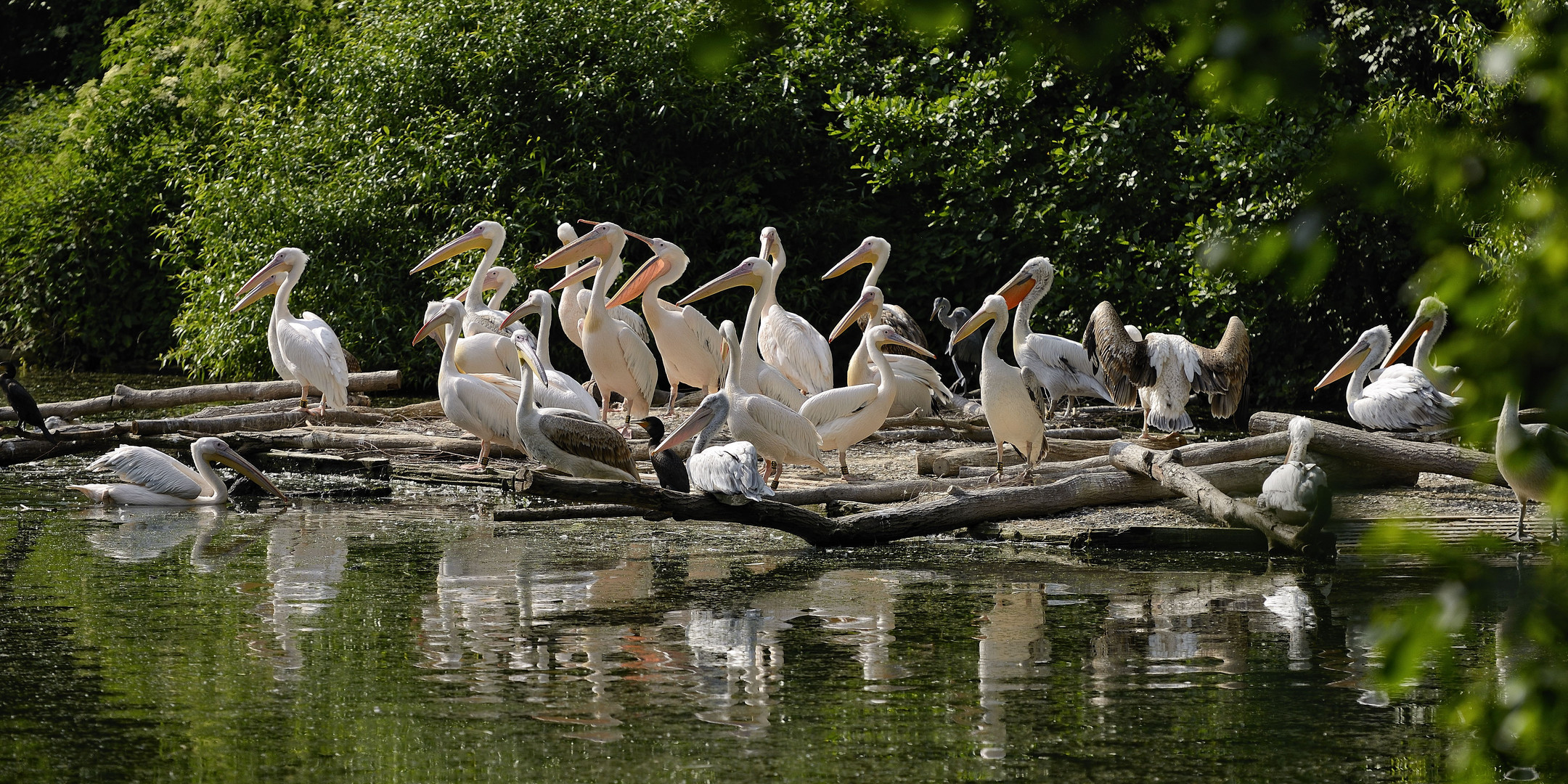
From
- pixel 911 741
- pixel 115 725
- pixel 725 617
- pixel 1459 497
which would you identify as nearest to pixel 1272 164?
pixel 1459 497

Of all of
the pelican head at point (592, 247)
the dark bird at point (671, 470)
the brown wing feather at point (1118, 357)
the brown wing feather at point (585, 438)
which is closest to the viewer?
the dark bird at point (671, 470)

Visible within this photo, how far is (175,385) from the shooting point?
58.9 ft

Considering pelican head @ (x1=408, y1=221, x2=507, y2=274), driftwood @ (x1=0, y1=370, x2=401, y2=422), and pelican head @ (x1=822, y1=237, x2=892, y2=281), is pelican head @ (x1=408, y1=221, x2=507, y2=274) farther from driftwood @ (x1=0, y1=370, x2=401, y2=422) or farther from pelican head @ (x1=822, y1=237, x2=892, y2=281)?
pelican head @ (x1=822, y1=237, x2=892, y2=281)

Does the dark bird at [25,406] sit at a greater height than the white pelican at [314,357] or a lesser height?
lesser

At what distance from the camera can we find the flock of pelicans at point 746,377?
8195 mm

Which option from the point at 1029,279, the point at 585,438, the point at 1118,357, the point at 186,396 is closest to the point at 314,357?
the point at 186,396

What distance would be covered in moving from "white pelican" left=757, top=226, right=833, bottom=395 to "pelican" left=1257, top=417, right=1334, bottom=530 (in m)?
4.56

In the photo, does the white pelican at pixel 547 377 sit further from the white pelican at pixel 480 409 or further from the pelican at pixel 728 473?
the pelican at pixel 728 473

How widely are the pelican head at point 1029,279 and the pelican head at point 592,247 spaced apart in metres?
3.32

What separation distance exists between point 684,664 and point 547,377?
5869 mm

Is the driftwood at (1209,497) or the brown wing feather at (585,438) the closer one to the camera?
the driftwood at (1209,497)

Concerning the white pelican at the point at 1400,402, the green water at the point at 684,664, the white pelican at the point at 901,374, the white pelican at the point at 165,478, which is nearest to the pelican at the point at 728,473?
the green water at the point at 684,664

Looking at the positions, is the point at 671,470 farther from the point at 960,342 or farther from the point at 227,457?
the point at 960,342

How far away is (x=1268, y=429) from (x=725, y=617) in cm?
471
